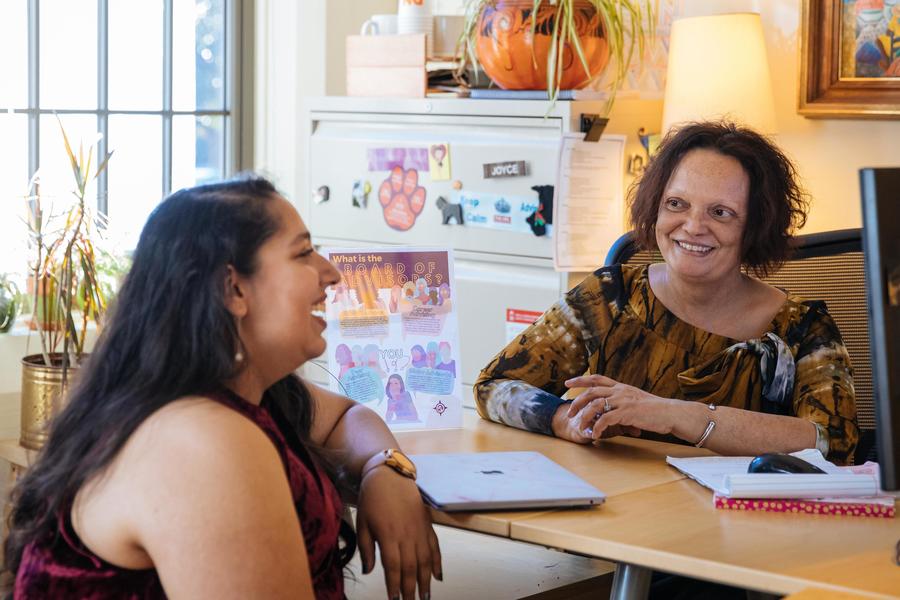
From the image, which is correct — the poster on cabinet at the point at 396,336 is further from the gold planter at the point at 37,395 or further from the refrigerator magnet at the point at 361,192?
the refrigerator magnet at the point at 361,192

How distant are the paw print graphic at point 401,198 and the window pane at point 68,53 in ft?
3.24

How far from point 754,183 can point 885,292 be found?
40.5 inches

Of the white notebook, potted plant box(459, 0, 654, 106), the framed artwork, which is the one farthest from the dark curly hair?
the framed artwork

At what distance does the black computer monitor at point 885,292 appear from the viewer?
3.91 ft

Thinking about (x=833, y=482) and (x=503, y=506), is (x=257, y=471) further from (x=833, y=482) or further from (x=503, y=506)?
(x=833, y=482)

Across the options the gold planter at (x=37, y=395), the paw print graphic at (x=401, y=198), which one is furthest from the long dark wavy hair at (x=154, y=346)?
the paw print graphic at (x=401, y=198)

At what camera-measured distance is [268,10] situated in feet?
13.6

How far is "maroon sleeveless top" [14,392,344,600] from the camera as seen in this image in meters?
1.23

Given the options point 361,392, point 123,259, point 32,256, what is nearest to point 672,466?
point 361,392

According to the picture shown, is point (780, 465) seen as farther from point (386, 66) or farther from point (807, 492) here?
point (386, 66)

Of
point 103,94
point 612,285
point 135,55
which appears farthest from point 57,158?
point 612,285

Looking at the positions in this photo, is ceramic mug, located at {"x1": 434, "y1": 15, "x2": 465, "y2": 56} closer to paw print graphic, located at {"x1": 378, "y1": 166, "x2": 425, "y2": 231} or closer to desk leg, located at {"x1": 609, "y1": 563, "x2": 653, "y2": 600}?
paw print graphic, located at {"x1": 378, "y1": 166, "x2": 425, "y2": 231}

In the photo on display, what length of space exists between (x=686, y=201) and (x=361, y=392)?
0.67 metres

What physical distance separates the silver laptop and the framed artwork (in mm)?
1884
